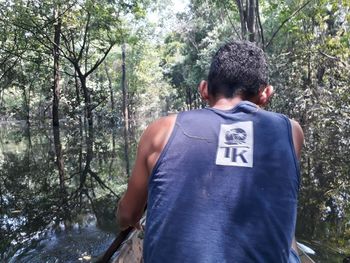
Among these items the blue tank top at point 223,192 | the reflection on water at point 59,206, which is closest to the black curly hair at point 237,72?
the blue tank top at point 223,192

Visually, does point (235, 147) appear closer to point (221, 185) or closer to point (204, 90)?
point (221, 185)

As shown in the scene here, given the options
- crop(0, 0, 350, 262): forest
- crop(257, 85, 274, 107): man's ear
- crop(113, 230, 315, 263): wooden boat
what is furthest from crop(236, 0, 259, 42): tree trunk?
crop(257, 85, 274, 107): man's ear

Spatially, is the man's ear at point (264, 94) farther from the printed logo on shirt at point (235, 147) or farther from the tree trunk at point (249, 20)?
the tree trunk at point (249, 20)

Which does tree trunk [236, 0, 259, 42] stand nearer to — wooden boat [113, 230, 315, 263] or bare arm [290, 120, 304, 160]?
wooden boat [113, 230, 315, 263]

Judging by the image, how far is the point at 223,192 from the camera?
1239mm

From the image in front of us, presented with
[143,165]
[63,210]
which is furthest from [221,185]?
[63,210]

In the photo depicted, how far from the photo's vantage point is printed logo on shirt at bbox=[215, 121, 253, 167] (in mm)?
1254

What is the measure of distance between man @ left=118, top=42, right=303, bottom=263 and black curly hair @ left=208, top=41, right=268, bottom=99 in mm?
92

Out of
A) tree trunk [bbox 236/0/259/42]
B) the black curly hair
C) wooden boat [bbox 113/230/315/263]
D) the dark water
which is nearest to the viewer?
the black curly hair

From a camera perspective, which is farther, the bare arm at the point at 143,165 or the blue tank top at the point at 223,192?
the bare arm at the point at 143,165

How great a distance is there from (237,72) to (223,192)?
0.45 metres

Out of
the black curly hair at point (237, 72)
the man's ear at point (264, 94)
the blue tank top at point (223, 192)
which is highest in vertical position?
the black curly hair at point (237, 72)

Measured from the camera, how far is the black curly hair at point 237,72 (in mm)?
1439

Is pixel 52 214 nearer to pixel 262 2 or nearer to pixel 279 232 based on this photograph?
pixel 279 232
